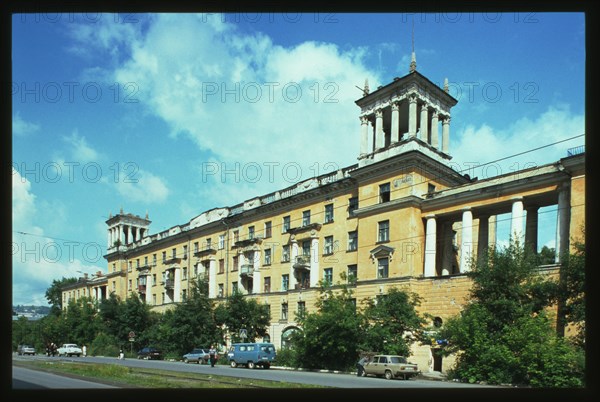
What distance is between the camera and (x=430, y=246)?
34594 millimetres

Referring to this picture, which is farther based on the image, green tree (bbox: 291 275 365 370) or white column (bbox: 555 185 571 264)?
green tree (bbox: 291 275 365 370)

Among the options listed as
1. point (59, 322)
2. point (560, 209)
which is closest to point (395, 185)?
point (560, 209)

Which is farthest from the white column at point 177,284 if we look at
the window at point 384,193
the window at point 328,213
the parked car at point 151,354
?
the window at point 384,193

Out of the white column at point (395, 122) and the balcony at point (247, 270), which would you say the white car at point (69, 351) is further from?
the white column at point (395, 122)

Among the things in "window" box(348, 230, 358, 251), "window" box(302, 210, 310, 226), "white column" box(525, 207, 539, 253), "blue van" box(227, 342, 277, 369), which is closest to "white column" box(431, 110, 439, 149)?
"white column" box(525, 207, 539, 253)

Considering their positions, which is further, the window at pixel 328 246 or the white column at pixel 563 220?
the window at pixel 328 246

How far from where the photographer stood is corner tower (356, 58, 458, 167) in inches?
1403

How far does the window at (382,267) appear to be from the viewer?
35.6 m

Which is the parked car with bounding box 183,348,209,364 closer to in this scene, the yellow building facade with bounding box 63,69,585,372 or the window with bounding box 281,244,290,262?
the yellow building facade with bounding box 63,69,585,372

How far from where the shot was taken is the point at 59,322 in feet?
198

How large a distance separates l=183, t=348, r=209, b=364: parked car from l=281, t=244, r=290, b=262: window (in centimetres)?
992

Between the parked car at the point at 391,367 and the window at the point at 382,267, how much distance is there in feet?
31.5

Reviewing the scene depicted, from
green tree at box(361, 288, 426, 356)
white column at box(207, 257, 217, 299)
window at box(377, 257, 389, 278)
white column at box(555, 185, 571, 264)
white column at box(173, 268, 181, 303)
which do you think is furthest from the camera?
white column at box(173, 268, 181, 303)
